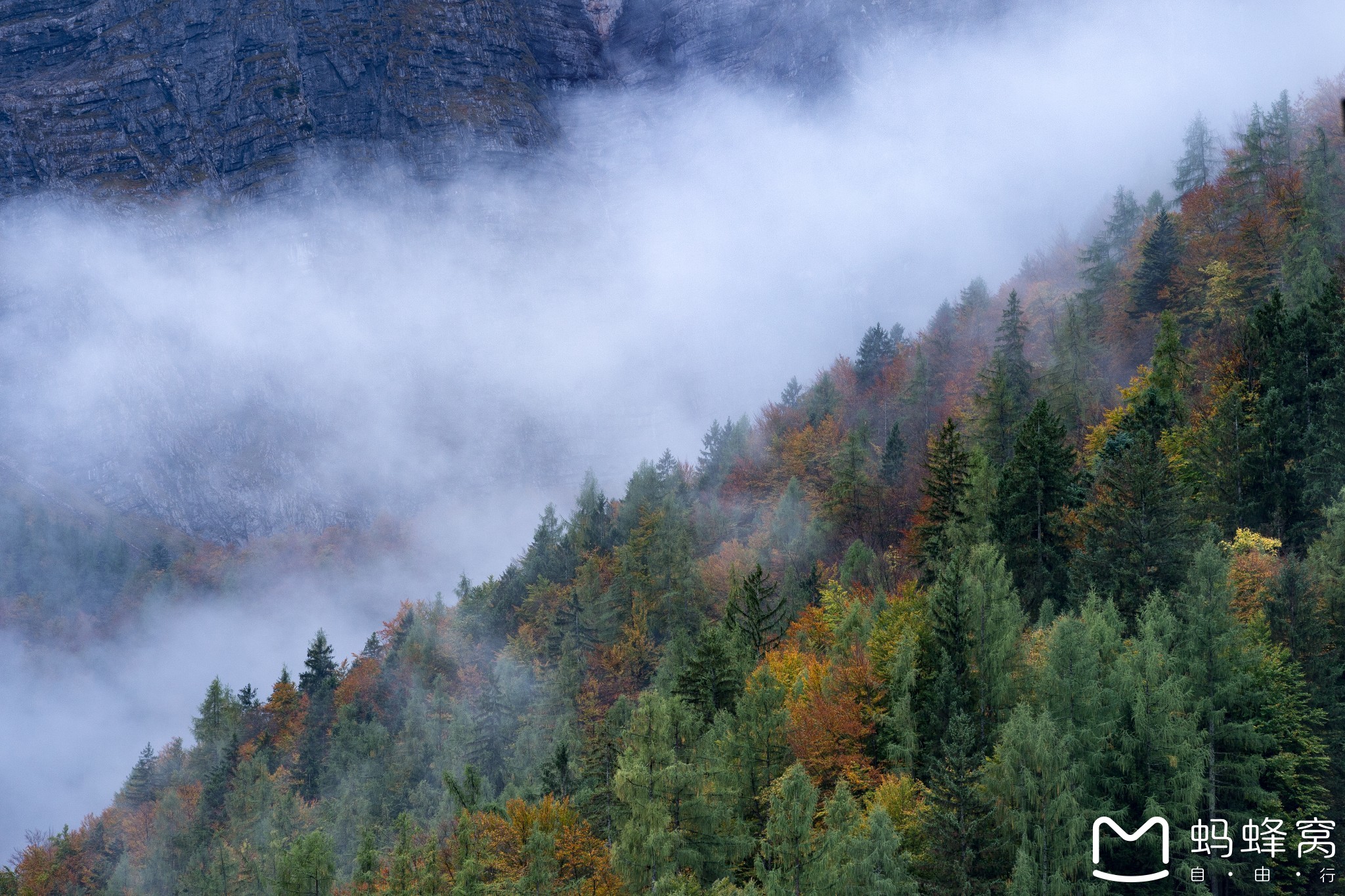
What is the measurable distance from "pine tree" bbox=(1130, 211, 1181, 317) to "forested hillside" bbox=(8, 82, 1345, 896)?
9.3 inches

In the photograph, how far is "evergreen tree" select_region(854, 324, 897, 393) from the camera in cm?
11794

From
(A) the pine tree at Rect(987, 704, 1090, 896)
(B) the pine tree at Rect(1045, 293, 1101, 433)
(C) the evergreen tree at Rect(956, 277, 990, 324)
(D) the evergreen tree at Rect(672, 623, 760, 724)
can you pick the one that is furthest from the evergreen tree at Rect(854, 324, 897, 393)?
(A) the pine tree at Rect(987, 704, 1090, 896)

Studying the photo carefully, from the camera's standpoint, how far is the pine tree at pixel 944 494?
52.9 metres

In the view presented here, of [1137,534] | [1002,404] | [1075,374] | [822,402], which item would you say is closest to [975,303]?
[822,402]

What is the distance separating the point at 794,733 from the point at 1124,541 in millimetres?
17408

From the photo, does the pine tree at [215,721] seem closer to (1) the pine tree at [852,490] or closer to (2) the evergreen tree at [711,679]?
(1) the pine tree at [852,490]

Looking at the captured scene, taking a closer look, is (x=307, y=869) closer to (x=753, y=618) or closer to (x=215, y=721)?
(x=753, y=618)

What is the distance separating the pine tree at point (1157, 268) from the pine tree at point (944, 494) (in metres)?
33.3

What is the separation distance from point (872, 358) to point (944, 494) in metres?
68.0

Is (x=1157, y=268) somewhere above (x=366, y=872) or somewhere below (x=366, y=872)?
above

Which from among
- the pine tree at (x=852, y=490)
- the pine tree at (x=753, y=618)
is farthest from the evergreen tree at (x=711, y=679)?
the pine tree at (x=852, y=490)

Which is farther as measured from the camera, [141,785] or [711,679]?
[141,785]

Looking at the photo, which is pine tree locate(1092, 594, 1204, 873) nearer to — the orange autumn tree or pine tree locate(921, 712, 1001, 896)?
pine tree locate(921, 712, 1001, 896)

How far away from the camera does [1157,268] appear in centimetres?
7800
